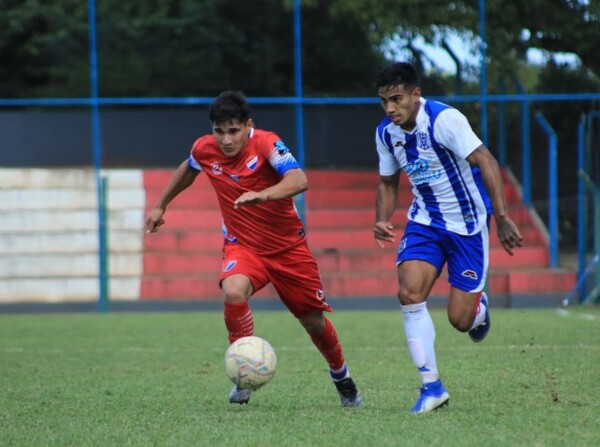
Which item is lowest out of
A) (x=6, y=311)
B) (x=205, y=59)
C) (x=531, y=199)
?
(x=6, y=311)

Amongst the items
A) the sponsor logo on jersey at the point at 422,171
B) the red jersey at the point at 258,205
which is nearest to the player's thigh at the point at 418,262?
the sponsor logo on jersey at the point at 422,171

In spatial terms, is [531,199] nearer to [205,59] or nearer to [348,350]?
[205,59]

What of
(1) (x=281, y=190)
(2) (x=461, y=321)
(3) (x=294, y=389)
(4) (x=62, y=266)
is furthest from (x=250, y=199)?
(4) (x=62, y=266)

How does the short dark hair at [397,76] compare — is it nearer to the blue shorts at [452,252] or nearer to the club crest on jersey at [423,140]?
the club crest on jersey at [423,140]

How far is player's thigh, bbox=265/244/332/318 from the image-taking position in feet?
23.6

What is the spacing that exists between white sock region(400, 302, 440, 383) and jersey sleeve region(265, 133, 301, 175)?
3.39 ft

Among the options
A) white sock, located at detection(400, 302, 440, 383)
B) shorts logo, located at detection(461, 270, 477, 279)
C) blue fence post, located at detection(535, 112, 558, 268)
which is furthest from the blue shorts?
blue fence post, located at detection(535, 112, 558, 268)

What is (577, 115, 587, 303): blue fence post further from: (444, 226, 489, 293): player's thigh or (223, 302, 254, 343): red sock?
(223, 302, 254, 343): red sock

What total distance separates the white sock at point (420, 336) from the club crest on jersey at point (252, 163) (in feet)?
3.97

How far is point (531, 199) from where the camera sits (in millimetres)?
20469

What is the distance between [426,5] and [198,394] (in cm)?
1126

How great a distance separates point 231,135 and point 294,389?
197cm

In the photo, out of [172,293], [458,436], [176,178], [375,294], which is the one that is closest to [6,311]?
→ [172,293]

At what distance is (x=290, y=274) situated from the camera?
7215mm
